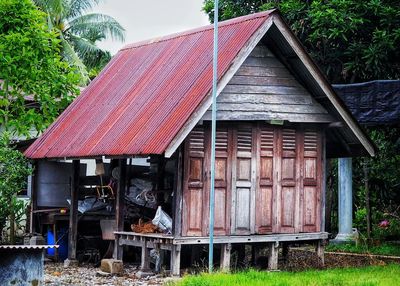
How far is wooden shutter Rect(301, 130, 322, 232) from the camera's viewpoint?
18938 millimetres

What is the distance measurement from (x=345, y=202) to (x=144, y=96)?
7.61 metres

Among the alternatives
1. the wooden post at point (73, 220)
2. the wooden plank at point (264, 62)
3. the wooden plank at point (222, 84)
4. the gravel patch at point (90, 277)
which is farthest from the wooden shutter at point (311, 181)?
the wooden post at point (73, 220)

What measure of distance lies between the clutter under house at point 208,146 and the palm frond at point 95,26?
22.3m

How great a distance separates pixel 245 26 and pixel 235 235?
4.22 metres

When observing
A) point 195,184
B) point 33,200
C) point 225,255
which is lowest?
point 225,255

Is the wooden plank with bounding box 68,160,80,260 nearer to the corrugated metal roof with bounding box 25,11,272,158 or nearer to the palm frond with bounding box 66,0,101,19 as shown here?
the corrugated metal roof with bounding box 25,11,272,158

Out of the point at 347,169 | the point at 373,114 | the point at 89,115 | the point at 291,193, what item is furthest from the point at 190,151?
the point at 347,169

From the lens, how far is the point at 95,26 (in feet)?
141

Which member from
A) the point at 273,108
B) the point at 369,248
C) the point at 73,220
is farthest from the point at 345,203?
the point at 73,220

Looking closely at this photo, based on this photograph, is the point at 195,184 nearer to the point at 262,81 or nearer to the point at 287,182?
the point at 287,182

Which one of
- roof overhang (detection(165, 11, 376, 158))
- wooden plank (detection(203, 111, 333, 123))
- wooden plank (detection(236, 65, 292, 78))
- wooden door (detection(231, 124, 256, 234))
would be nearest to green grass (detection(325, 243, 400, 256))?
roof overhang (detection(165, 11, 376, 158))

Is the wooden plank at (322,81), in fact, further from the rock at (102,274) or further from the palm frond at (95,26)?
the palm frond at (95,26)

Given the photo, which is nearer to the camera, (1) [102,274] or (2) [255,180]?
(1) [102,274]

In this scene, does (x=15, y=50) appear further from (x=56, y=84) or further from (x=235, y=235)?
(x=235, y=235)
